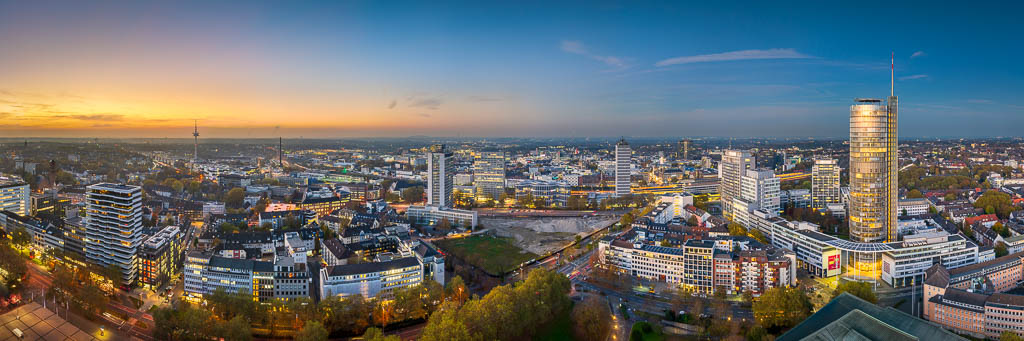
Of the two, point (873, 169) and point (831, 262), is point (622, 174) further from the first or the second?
point (831, 262)

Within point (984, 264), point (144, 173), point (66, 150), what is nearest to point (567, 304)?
point (984, 264)

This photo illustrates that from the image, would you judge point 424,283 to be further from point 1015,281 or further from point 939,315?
point 1015,281

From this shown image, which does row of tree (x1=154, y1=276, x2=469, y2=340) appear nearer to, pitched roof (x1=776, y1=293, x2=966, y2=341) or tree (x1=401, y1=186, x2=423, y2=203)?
pitched roof (x1=776, y1=293, x2=966, y2=341)

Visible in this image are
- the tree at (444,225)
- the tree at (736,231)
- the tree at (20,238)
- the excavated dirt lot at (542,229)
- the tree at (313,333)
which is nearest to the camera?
the tree at (313,333)

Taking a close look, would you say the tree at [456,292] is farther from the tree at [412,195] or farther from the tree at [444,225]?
the tree at [412,195]

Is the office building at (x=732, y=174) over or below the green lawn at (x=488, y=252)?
over

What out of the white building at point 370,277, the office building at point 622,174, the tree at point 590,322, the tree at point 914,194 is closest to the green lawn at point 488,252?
the white building at point 370,277
